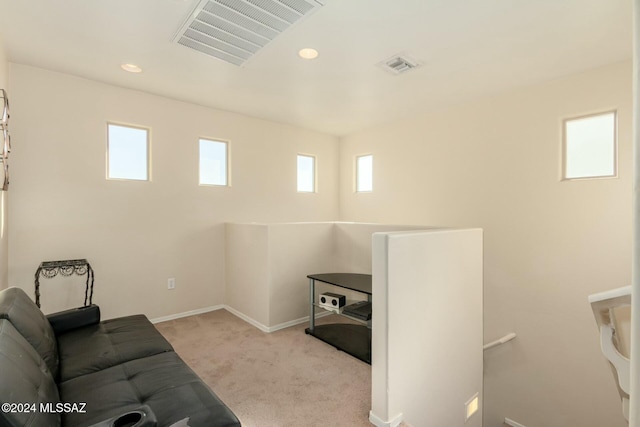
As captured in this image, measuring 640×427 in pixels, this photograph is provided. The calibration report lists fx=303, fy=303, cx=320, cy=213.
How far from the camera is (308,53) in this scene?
268cm

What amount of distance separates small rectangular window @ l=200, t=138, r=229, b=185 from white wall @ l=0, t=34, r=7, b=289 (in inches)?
72.7

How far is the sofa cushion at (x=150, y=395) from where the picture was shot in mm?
1366

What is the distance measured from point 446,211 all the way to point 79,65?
4.41 m

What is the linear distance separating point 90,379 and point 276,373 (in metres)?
1.36

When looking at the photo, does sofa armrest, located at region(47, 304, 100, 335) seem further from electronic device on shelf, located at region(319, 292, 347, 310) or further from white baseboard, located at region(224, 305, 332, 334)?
electronic device on shelf, located at region(319, 292, 347, 310)

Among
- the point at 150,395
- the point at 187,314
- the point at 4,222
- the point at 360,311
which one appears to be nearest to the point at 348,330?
the point at 360,311

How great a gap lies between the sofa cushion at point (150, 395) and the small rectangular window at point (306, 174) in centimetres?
365

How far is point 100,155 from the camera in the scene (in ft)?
10.9

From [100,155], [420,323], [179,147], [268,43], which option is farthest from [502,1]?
[100,155]

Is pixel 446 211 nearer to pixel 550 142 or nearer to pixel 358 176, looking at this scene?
pixel 550 142

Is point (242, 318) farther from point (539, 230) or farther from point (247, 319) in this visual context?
point (539, 230)

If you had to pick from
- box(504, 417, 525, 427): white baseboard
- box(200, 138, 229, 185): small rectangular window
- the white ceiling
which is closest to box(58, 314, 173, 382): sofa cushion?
box(200, 138, 229, 185): small rectangular window

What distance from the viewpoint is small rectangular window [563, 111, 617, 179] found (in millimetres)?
2963

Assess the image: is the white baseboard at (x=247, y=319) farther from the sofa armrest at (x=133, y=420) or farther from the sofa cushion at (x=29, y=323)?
the sofa armrest at (x=133, y=420)
